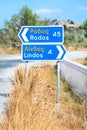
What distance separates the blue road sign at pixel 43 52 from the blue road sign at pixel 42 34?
15 centimetres

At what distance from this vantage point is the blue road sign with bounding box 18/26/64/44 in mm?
12242

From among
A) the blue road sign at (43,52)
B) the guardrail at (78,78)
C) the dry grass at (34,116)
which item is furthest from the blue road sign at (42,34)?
the dry grass at (34,116)

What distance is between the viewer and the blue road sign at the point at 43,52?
40.5 feet

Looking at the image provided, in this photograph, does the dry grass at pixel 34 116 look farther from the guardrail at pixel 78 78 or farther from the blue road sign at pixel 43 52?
the guardrail at pixel 78 78

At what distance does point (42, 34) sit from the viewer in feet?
41.0

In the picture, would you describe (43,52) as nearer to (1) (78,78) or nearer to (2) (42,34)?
(2) (42,34)

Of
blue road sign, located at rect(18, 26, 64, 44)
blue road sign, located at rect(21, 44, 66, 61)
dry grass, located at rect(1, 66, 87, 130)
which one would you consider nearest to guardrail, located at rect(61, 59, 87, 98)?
blue road sign, located at rect(21, 44, 66, 61)

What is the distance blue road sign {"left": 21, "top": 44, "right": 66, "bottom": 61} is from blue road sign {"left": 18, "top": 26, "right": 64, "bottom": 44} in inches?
5.8

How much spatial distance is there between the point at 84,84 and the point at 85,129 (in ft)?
15.0

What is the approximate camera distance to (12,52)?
168 feet

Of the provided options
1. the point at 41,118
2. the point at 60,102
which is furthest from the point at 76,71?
the point at 41,118

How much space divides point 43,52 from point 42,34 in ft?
1.55

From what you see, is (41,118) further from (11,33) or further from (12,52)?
(11,33)

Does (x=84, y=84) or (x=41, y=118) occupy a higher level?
(x=41, y=118)
